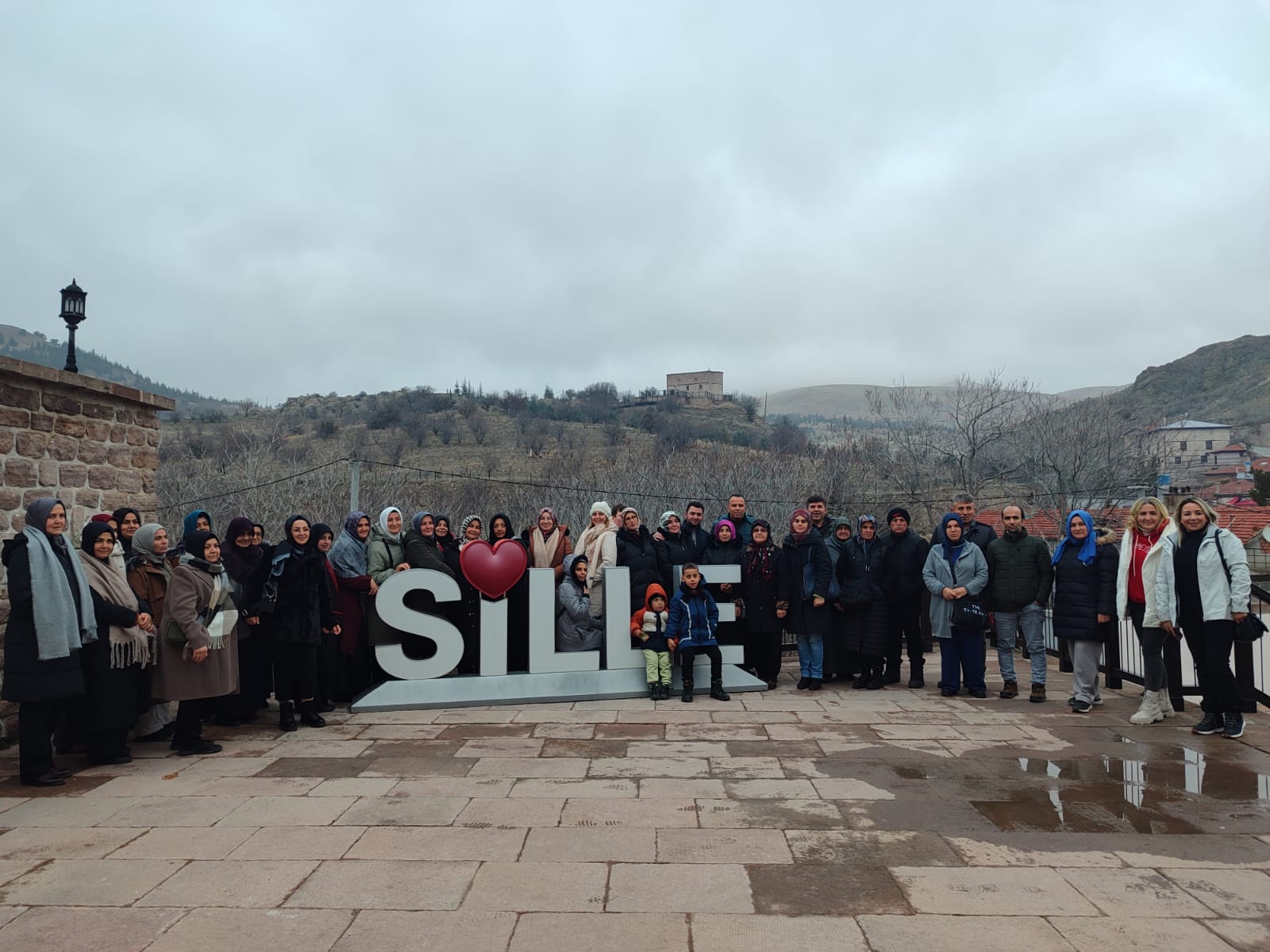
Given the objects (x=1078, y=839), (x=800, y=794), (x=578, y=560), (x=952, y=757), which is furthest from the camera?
(x=578, y=560)

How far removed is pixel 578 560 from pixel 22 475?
4.55 metres

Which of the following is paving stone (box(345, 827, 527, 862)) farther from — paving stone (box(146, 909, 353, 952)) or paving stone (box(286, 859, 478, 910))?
paving stone (box(146, 909, 353, 952))

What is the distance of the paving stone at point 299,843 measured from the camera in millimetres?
4102

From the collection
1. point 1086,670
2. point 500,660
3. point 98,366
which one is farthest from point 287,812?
point 98,366

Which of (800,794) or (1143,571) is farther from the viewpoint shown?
(1143,571)

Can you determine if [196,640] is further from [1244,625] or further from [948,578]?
[1244,625]

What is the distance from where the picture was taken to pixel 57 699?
5383 mm

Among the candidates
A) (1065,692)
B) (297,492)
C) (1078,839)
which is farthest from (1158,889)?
(297,492)

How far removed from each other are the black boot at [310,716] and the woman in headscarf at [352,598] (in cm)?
67

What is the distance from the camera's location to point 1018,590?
7852 mm

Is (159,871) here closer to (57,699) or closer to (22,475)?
(57,699)

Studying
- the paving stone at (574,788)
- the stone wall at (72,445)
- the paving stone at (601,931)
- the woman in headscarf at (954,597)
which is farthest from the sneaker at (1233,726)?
the stone wall at (72,445)

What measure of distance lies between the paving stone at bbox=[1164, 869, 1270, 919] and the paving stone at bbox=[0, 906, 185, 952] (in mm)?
4104

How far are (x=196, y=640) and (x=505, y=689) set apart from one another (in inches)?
106
